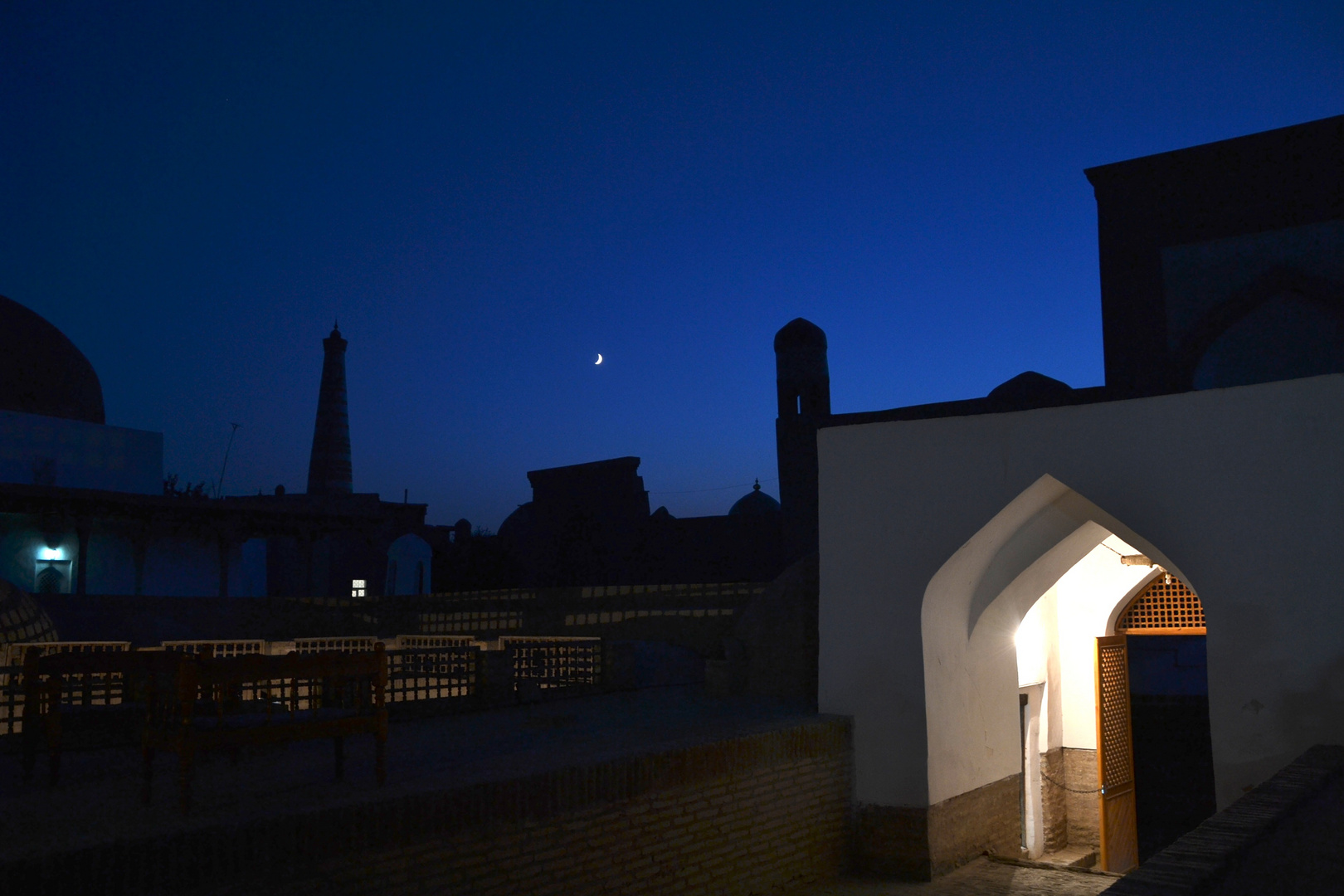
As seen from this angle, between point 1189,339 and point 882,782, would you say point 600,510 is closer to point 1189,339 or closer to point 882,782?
point 1189,339

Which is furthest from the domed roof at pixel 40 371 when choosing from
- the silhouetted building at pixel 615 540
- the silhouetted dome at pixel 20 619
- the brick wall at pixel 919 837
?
the brick wall at pixel 919 837

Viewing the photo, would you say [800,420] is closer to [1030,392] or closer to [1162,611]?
[1030,392]

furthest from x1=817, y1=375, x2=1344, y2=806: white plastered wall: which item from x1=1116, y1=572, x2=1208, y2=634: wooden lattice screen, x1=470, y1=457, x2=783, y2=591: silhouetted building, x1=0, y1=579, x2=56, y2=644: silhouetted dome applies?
x1=470, y1=457, x2=783, y2=591: silhouetted building

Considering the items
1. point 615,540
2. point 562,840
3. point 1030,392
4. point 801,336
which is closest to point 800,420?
point 801,336

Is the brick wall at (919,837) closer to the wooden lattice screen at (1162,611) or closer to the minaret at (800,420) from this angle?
the wooden lattice screen at (1162,611)

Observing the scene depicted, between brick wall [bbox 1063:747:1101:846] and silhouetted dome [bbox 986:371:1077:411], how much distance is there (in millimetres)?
10141

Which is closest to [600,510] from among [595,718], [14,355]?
[14,355]

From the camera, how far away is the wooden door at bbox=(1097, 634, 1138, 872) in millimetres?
10383

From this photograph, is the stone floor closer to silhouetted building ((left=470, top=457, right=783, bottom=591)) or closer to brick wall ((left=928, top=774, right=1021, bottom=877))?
brick wall ((left=928, top=774, right=1021, bottom=877))

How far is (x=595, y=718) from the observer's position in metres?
8.63

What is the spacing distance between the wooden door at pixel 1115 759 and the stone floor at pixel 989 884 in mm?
2466

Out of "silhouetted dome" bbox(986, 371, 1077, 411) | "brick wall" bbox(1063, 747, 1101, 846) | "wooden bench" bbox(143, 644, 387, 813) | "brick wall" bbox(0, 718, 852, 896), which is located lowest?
"brick wall" bbox(1063, 747, 1101, 846)

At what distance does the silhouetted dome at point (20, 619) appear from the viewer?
1217cm

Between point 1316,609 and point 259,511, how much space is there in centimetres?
1957
